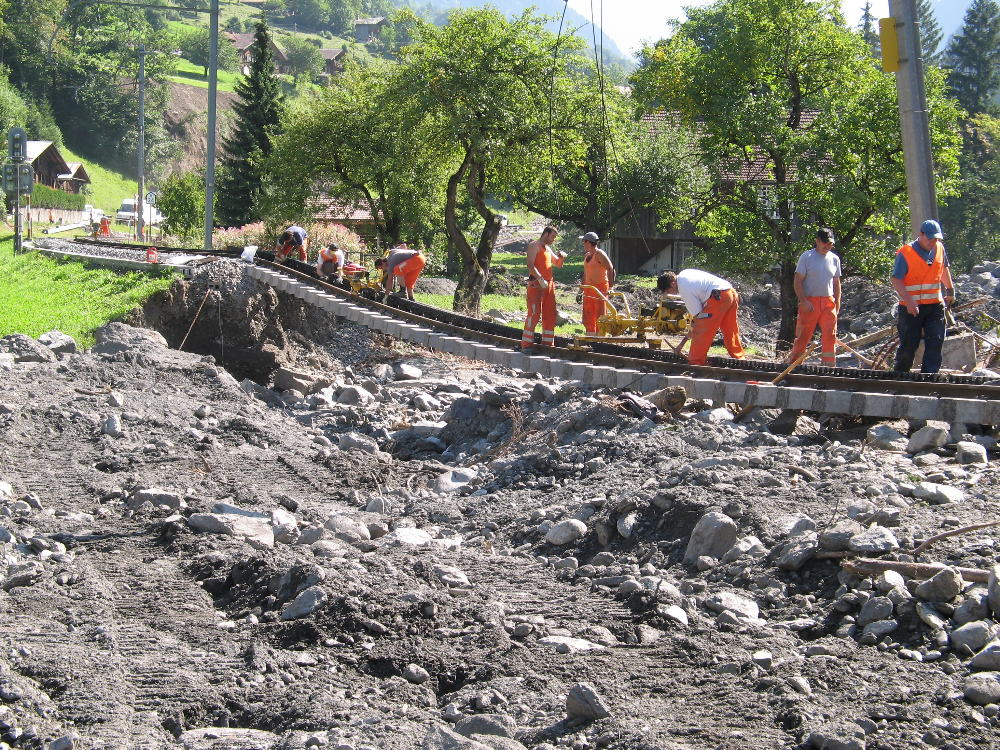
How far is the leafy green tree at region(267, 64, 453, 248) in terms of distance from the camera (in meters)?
25.0

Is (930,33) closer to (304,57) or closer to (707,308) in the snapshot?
(707,308)

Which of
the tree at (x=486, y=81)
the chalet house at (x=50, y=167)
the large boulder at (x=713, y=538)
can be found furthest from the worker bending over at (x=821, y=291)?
the chalet house at (x=50, y=167)

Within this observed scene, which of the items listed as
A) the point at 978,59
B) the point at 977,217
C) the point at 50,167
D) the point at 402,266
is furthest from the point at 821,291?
the point at 978,59

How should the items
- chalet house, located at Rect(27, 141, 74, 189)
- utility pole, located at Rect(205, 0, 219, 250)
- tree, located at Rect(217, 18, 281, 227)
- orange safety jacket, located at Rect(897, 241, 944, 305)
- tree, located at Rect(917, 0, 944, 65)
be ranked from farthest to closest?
tree, located at Rect(917, 0, 944, 65) < chalet house, located at Rect(27, 141, 74, 189) < tree, located at Rect(217, 18, 281, 227) < utility pole, located at Rect(205, 0, 219, 250) < orange safety jacket, located at Rect(897, 241, 944, 305)

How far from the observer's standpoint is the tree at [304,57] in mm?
133875

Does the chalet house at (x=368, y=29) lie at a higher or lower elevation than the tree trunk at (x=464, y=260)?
higher

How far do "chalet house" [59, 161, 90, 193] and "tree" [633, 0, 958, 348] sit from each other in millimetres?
52443

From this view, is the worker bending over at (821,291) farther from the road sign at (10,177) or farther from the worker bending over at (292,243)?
the road sign at (10,177)

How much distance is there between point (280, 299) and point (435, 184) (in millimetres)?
9488

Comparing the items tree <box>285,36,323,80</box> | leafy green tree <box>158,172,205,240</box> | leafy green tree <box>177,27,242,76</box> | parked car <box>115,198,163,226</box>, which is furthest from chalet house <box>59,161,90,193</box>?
tree <box>285,36,323,80</box>

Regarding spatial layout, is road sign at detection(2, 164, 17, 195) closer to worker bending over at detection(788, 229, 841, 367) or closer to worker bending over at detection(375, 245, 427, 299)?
worker bending over at detection(375, 245, 427, 299)

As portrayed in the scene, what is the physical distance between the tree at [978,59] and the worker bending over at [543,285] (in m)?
62.1

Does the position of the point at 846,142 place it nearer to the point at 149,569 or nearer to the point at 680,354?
the point at 680,354

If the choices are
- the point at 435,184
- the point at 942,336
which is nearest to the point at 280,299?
the point at 435,184
